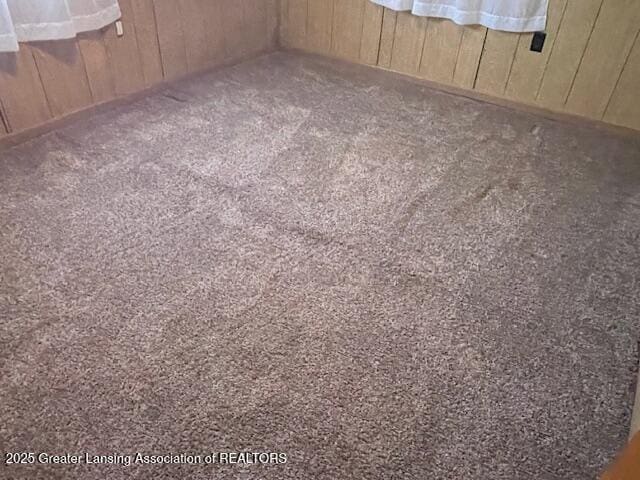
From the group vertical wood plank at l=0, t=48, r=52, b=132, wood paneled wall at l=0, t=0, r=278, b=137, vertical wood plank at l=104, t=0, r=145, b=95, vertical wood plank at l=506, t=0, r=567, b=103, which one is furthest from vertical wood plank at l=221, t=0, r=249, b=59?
vertical wood plank at l=506, t=0, r=567, b=103

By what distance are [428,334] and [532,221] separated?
737 mm

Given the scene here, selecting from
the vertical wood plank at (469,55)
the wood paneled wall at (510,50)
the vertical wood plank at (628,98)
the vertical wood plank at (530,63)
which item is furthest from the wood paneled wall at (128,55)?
the vertical wood plank at (628,98)

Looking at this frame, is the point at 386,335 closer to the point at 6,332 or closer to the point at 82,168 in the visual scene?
the point at 6,332

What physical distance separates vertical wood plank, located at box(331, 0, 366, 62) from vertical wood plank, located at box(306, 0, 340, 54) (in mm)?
36

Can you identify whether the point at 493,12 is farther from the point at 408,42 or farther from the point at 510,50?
the point at 408,42

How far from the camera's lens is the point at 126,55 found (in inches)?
94.3

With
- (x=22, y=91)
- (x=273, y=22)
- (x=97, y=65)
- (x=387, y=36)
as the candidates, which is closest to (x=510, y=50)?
(x=387, y=36)

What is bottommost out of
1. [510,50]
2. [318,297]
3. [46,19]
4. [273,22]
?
[318,297]

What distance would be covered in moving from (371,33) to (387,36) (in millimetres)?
104

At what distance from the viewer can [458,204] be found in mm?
1894

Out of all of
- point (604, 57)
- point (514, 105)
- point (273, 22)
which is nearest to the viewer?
point (604, 57)

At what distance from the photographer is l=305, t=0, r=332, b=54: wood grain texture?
2.96 metres

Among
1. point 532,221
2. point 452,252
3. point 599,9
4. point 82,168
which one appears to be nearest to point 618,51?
point 599,9

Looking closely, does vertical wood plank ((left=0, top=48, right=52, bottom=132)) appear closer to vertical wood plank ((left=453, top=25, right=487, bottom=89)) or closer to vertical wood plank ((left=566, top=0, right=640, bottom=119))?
vertical wood plank ((left=453, top=25, right=487, bottom=89))
